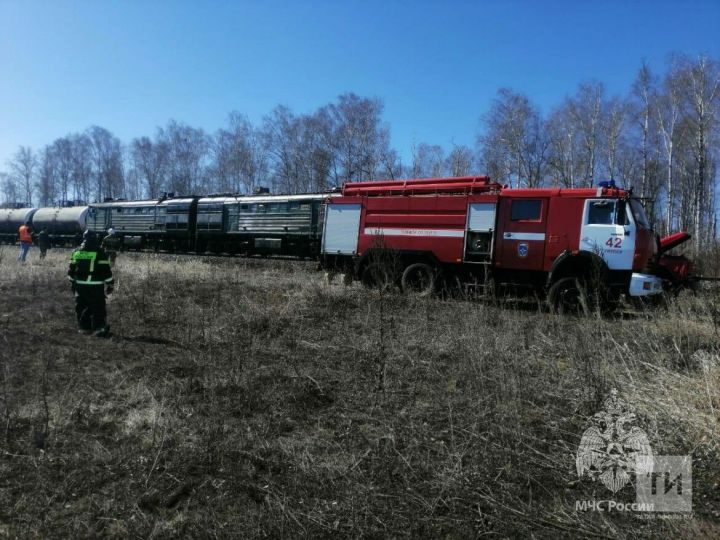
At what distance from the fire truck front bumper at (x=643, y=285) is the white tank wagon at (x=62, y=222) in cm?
2811

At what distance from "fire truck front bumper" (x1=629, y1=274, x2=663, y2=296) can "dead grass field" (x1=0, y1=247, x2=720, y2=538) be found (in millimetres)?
1655

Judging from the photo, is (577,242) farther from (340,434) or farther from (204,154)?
(204,154)

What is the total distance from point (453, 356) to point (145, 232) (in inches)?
845

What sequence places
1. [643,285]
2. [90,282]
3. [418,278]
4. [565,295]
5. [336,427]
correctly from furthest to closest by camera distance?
[418,278]
[565,295]
[643,285]
[90,282]
[336,427]

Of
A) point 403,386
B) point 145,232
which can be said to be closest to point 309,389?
point 403,386

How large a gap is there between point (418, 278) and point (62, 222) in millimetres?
26519

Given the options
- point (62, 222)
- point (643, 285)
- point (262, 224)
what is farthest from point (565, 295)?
point (62, 222)

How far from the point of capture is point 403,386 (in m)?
4.65

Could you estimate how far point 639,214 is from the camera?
29.5 feet

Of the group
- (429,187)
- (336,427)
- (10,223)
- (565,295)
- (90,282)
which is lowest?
(336,427)

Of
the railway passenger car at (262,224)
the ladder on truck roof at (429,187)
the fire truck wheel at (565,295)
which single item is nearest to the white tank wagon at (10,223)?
the railway passenger car at (262,224)

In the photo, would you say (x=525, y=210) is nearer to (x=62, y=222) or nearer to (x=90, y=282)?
(x=90, y=282)

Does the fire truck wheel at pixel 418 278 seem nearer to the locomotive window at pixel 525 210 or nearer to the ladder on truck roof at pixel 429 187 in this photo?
the ladder on truck roof at pixel 429 187

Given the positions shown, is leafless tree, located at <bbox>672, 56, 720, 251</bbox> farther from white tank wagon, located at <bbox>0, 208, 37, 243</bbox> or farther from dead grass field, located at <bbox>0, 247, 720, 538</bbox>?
white tank wagon, located at <bbox>0, 208, 37, 243</bbox>
